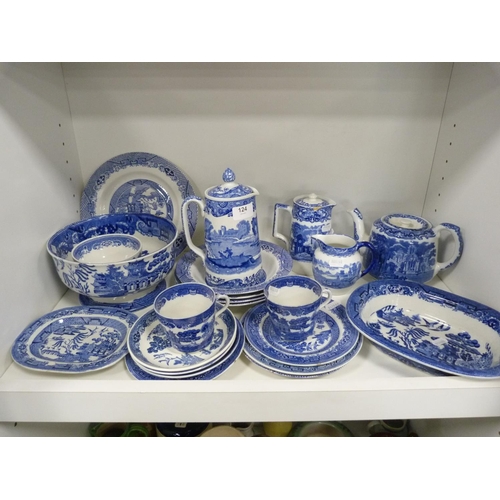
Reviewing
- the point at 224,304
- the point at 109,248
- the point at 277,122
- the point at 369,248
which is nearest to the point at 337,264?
the point at 369,248

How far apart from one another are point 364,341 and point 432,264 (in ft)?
0.67

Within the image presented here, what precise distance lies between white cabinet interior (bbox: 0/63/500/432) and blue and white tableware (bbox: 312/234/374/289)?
0.44 ft

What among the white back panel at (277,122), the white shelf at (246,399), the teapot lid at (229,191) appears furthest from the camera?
the white back panel at (277,122)

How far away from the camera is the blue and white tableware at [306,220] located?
75 centimetres

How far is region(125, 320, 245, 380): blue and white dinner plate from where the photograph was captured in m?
0.55

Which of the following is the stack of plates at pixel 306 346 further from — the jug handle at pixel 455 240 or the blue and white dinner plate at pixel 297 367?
the jug handle at pixel 455 240

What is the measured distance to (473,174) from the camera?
26.5 inches

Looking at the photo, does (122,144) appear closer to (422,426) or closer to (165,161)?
(165,161)

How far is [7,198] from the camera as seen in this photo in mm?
560

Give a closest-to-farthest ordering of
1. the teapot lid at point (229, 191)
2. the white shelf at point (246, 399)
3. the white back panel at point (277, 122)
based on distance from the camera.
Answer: the white shelf at point (246, 399)
the teapot lid at point (229, 191)
the white back panel at point (277, 122)

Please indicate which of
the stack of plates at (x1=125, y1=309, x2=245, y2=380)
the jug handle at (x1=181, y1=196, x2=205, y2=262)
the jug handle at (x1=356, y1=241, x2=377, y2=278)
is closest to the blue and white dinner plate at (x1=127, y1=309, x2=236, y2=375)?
the stack of plates at (x1=125, y1=309, x2=245, y2=380)

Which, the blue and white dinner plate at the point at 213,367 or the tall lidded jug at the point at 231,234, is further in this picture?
the tall lidded jug at the point at 231,234

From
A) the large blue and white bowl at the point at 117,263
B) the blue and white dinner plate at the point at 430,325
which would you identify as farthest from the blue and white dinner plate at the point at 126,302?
the blue and white dinner plate at the point at 430,325

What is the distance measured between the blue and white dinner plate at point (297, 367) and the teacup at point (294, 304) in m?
0.05
